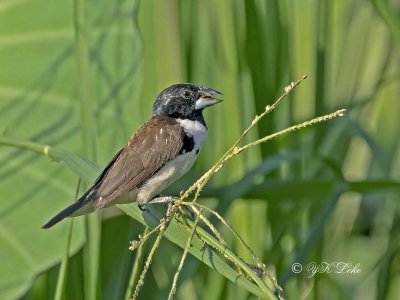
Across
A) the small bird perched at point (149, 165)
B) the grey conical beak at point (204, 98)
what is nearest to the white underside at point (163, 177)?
the small bird perched at point (149, 165)

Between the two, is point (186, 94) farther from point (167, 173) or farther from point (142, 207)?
point (142, 207)

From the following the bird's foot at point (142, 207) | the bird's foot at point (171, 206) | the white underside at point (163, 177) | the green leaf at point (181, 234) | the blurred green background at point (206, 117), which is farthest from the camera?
the blurred green background at point (206, 117)

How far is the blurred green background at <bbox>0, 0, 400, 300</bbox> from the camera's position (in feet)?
8.95

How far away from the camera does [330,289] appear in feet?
9.31

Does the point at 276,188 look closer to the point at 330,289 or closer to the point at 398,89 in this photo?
the point at 330,289

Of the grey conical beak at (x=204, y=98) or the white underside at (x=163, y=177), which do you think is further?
the grey conical beak at (x=204, y=98)

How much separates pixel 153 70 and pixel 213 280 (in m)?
A: 0.84

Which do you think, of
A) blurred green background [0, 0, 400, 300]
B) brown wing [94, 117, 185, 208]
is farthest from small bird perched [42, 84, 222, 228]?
blurred green background [0, 0, 400, 300]

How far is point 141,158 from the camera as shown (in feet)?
8.01

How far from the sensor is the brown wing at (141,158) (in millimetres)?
2360

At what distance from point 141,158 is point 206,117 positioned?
2.02 feet

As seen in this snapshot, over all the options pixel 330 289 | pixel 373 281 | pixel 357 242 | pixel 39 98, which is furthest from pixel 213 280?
pixel 357 242

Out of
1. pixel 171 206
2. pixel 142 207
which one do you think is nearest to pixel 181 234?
pixel 171 206

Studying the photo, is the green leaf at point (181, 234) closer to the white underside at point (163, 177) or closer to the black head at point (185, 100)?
the white underside at point (163, 177)
